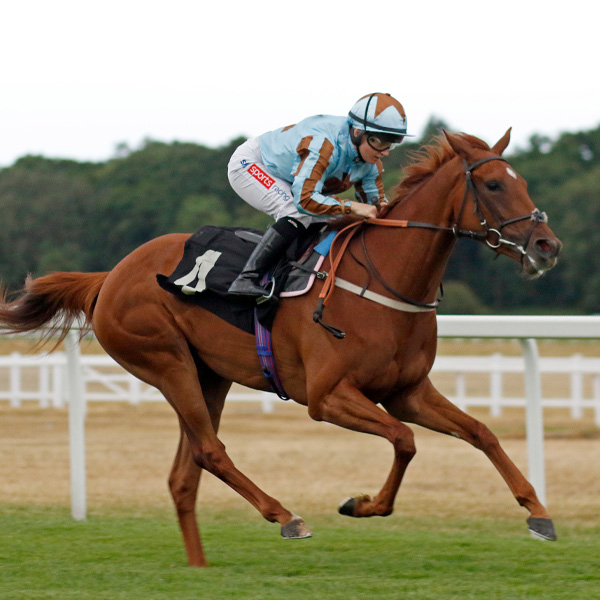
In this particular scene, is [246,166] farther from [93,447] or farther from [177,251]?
[93,447]

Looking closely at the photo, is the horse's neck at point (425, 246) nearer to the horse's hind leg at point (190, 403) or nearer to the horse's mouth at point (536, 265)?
the horse's mouth at point (536, 265)

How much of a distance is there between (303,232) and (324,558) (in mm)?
1489

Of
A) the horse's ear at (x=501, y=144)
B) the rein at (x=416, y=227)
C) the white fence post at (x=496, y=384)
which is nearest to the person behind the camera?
the rein at (x=416, y=227)

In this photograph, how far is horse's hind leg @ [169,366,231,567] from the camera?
4652 millimetres

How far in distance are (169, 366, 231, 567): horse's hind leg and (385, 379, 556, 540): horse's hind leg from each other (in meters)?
1.01

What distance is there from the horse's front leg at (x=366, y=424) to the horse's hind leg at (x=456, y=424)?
0.65ft

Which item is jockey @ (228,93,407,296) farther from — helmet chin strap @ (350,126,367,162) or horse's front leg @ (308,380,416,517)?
horse's front leg @ (308,380,416,517)

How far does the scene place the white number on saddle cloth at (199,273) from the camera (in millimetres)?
4773

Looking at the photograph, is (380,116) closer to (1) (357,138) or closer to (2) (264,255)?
(1) (357,138)

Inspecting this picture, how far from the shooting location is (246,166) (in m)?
4.93

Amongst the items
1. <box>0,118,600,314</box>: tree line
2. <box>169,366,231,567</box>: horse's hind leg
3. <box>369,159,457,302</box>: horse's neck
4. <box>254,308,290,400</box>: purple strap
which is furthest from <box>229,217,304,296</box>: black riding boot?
<box>0,118,600,314</box>: tree line

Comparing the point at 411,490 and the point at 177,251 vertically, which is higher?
the point at 177,251

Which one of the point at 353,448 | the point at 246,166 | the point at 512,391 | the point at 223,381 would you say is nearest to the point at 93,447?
the point at 353,448

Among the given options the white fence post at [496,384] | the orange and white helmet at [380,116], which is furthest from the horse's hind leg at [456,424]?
the white fence post at [496,384]
